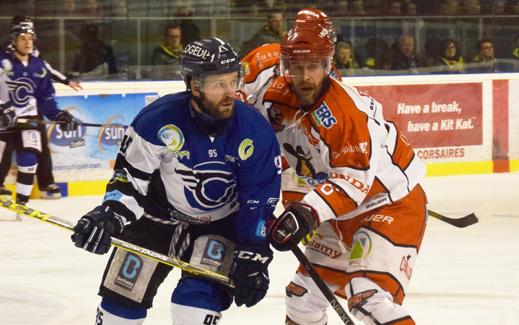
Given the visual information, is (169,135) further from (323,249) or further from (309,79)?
(323,249)

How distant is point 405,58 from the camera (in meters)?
9.55

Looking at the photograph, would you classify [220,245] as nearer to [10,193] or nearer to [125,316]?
[125,316]

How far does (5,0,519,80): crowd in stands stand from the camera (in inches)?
337

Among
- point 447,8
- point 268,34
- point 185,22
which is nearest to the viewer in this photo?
point 185,22

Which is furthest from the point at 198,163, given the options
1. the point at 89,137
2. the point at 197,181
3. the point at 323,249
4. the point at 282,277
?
the point at 89,137

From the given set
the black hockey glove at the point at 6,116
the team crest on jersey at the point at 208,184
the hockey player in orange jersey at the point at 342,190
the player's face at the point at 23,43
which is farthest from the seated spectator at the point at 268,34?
the team crest on jersey at the point at 208,184

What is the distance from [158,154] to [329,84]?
60cm

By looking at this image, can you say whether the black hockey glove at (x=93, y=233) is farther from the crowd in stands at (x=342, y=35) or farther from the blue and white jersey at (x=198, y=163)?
the crowd in stands at (x=342, y=35)

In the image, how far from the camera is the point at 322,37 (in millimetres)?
3531

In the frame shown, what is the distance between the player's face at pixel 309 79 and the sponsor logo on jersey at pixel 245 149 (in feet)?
1.04

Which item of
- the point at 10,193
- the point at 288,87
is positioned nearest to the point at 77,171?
the point at 10,193

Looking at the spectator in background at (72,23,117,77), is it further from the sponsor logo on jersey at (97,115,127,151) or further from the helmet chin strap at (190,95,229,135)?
the helmet chin strap at (190,95,229,135)

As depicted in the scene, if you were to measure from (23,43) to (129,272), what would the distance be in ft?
15.8

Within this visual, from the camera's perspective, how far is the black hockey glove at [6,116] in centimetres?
721
